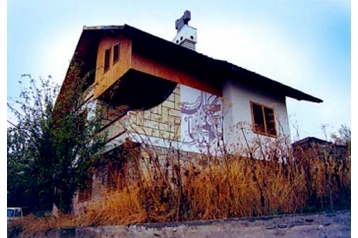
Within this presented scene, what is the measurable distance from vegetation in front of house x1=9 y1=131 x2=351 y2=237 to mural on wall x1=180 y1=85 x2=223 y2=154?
2.01 meters

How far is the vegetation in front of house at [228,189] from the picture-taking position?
3.12 metres

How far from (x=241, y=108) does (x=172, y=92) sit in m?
1.60

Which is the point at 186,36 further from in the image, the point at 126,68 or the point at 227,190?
the point at 227,190

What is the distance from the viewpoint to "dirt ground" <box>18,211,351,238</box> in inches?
102

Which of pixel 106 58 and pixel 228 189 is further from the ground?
pixel 106 58

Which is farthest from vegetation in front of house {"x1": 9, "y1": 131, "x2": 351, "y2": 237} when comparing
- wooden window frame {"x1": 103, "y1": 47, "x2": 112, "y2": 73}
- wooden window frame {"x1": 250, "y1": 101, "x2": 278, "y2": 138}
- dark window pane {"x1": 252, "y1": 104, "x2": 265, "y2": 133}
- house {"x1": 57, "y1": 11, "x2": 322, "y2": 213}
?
wooden window frame {"x1": 103, "y1": 47, "x2": 112, "y2": 73}

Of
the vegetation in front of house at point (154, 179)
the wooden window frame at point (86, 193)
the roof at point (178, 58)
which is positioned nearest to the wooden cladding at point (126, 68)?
the roof at point (178, 58)

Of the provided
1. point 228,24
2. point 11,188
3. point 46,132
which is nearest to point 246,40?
point 228,24

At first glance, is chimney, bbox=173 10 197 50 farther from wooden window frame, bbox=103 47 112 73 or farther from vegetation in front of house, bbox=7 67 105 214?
vegetation in front of house, bbox=7 67 105 214

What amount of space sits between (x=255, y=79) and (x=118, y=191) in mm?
4525

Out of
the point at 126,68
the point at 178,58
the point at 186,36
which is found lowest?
the point at 126,68

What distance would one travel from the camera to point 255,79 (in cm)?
733

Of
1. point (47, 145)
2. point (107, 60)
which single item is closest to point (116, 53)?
point (107, 60)

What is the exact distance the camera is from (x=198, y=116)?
6512 mm
